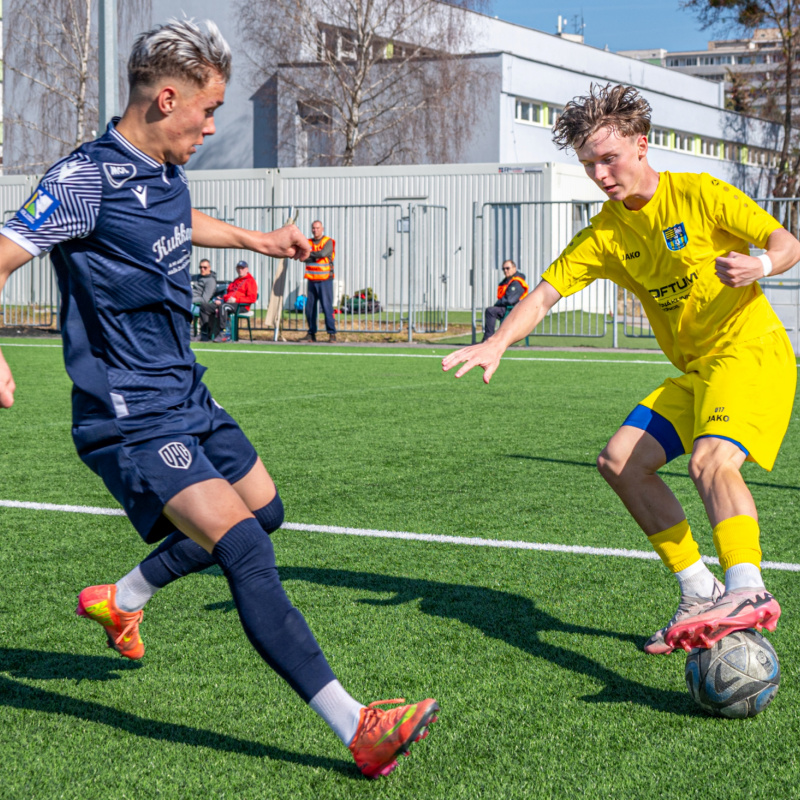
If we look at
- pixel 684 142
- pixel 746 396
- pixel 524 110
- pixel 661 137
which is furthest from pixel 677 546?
pixel 684 142

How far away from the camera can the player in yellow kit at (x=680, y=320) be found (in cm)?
373

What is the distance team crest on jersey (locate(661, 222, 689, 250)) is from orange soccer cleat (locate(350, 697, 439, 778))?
6.20ft

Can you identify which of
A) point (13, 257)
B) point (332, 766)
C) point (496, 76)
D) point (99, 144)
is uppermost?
point (496, 76)

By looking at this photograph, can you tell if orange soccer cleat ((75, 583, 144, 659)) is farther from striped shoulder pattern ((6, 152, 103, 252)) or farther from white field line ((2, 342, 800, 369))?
white field line ((2, 342, 800, 369))

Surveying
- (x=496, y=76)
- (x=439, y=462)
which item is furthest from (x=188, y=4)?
(x=439, y=462)

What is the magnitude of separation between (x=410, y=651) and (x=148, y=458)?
4.63ft

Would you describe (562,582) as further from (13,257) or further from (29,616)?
(13,257)

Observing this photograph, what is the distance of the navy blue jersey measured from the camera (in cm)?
301

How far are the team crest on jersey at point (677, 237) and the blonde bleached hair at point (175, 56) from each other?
172 centimetres

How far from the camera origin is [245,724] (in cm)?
335

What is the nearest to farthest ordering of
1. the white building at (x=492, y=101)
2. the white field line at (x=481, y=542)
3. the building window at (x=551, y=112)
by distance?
the white field line at (x=481, y=542)
the white building at (x=492, y=101)
the building window at (x=551, y=112)

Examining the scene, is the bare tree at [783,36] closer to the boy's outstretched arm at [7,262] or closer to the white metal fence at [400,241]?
the white metal fence at [400,241]

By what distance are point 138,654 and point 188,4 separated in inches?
1636

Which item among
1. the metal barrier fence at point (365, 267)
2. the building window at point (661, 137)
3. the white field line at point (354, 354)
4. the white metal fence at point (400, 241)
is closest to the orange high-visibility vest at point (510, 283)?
the white field line at point (354, 354)
